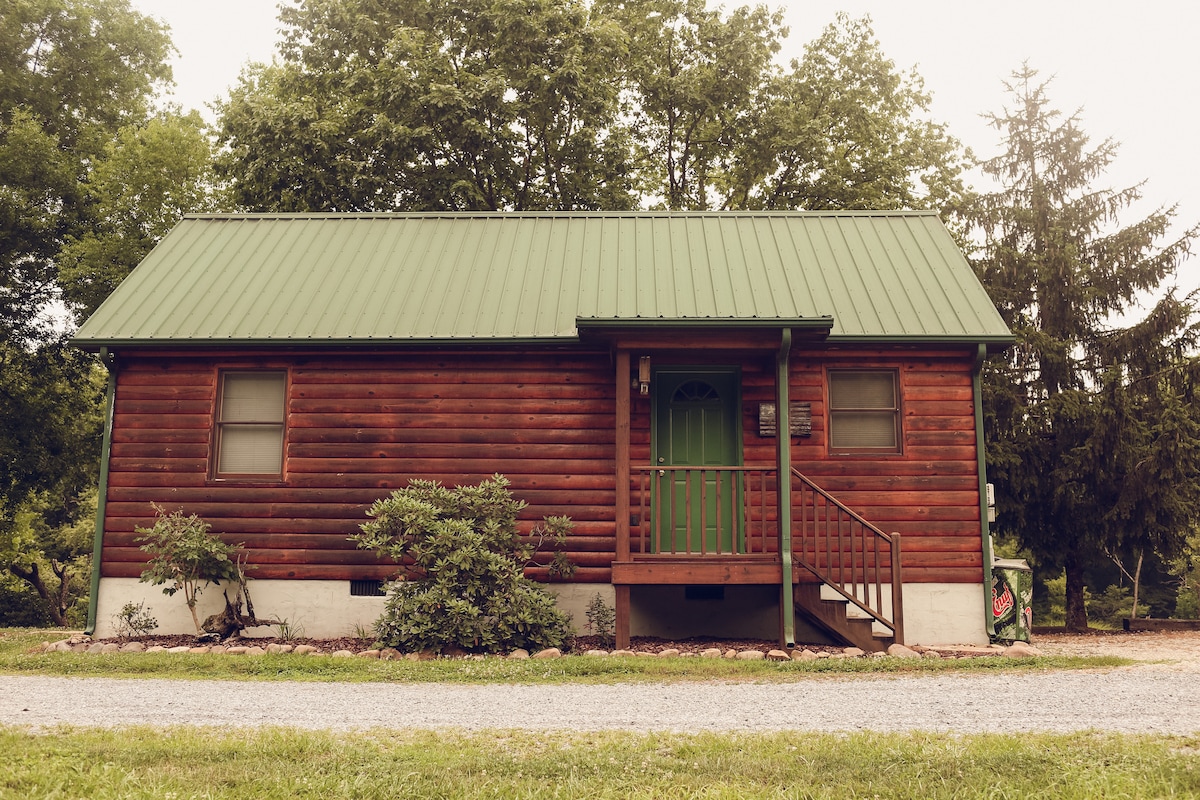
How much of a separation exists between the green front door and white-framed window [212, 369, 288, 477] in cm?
457

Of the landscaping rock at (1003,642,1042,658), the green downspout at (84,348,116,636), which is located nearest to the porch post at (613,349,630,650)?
the landscaping rock at (1003,642,1042,658)

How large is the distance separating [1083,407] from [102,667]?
1508cm

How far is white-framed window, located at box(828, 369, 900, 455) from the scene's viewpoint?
36.3 ft

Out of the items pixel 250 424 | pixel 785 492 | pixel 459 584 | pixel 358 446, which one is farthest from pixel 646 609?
pixel 250 424

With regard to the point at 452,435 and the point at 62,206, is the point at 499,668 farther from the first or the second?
the point at 62,206

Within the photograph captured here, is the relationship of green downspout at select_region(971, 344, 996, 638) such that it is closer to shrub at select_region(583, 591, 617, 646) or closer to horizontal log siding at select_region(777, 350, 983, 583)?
horizontal log siding at select_region(777, 350, 983, 583)

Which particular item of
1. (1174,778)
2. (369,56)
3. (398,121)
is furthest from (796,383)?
(369,56)

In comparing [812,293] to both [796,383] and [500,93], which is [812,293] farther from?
[500,93]

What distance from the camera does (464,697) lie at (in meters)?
7.18

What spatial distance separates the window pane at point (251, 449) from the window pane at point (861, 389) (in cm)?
665

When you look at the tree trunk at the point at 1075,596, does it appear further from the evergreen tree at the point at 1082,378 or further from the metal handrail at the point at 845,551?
the metal handrail at the point at 845,551

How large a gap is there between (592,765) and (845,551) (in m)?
6.54

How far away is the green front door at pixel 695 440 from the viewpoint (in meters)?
11.1

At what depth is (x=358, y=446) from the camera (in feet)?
37.1
